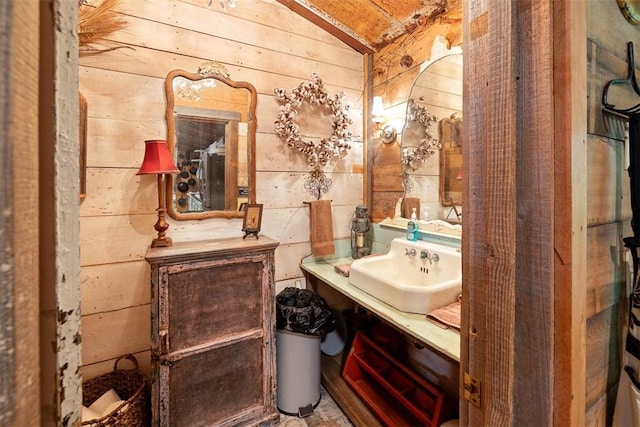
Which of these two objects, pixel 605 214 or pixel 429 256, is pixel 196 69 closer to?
pixel 429 256

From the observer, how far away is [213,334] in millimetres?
1466

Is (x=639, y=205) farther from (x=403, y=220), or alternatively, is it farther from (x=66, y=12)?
(x=403, y=220)

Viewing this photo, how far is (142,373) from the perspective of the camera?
1.58 metres

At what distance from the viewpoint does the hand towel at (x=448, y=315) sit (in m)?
1.15

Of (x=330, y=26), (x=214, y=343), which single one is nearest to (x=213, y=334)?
(x=214, y=343)

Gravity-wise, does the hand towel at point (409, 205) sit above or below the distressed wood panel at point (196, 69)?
below

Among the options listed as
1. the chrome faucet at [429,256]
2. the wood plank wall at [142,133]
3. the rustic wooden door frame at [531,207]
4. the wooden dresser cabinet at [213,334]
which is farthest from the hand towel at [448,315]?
the wood plank wall at [142,133]

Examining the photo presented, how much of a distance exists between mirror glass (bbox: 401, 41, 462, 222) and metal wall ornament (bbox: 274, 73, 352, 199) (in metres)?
0.46

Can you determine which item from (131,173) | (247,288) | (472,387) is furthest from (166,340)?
(472,387)

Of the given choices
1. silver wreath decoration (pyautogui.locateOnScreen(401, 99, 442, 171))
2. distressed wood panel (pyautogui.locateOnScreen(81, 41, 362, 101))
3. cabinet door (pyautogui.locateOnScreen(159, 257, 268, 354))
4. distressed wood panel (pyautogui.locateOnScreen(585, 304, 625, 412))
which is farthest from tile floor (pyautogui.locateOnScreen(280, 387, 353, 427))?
distressed wood panel (pyautogui.locateOnScreen(81, 41, 362, 101))

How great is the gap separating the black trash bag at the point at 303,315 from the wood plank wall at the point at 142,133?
255 mm

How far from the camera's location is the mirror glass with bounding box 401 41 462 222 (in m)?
1.64

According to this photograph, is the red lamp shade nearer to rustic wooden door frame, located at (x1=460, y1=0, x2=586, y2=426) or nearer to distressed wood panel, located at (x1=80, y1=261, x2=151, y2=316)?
distressed wood panel, located at (x1=80, y1=261, x2=151, y2=316)

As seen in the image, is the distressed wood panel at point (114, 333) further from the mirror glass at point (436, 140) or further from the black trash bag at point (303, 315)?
the mirror glass at point (436, 140)
